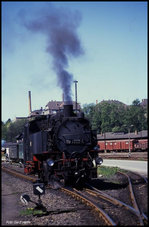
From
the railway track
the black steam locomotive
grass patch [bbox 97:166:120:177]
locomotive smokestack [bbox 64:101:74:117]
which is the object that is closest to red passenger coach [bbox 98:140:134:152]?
grass patch [bbox 97:166:120:177]

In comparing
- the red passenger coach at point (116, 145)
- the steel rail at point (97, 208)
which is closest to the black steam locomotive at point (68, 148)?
the steel rail at point (97, 208)

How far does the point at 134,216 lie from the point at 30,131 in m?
10.1

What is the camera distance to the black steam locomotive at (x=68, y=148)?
13.2 meters

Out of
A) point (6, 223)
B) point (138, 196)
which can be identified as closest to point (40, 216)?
point (6, 223)

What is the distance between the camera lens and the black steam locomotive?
13.2m

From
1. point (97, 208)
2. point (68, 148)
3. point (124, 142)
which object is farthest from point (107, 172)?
point (124, 142)

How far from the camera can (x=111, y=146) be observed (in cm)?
5831

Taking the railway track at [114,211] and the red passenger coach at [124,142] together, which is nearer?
the railway track at [114,211]

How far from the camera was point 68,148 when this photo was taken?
13664mm

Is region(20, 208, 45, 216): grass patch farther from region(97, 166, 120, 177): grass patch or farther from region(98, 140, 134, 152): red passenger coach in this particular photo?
region(98, 140, 134, 152): red passenger coach

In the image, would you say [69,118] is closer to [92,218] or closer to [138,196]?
[138,196]

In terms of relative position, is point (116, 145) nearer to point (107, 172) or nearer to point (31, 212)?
point (107, 172)

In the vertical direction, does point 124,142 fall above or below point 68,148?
below

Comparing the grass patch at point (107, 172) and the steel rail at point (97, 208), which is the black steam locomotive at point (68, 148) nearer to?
the steel rail at point (97, 208)
